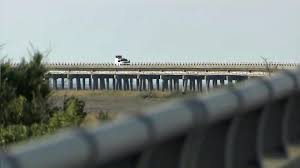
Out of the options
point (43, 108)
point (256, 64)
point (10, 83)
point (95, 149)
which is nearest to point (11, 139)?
point (43, 108)

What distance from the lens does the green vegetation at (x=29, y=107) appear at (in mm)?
19359

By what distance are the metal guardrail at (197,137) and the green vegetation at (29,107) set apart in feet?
35.0

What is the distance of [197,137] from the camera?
6.17 metres

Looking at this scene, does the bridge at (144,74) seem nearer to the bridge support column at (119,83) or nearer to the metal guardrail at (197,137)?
the bridge support column at (119,83)

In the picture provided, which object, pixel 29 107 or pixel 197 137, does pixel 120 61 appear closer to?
pixel 29 107

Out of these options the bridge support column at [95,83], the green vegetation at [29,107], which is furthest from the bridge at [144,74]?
the green vegetation at [29,107]

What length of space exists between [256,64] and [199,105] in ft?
411

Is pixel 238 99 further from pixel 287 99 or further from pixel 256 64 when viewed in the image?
pixel 256 64

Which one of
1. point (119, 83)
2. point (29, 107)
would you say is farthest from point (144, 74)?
point (29, 107)

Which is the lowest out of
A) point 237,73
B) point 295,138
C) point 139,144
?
point 237,73

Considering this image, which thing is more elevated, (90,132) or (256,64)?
(90,132)

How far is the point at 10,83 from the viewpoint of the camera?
28.7 metres

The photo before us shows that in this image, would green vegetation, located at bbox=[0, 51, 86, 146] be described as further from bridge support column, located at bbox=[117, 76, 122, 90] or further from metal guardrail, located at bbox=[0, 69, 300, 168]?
bridge support column, located at bbox=[117, 76, 122, 90]

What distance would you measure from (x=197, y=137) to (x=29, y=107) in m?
19.0
